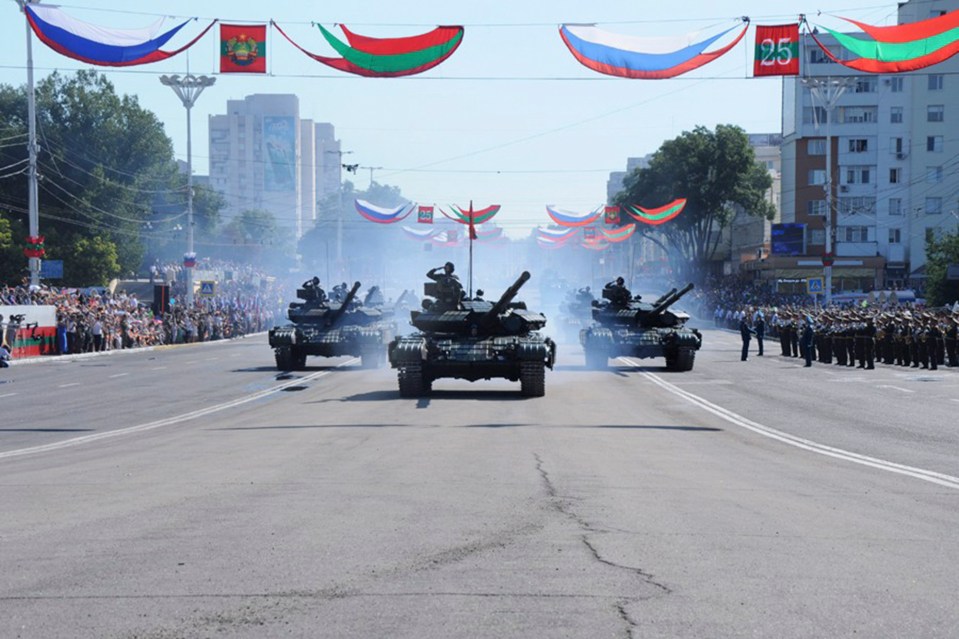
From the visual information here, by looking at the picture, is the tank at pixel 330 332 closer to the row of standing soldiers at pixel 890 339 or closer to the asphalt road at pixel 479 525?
the asphalt road at pixel 479 525

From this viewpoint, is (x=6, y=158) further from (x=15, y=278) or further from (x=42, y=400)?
(x=42, y=400)

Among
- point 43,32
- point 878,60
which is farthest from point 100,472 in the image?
point 878,60

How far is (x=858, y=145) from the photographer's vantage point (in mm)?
88250

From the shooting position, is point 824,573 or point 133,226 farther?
point 133,226

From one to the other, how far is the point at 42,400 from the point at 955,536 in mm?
20422

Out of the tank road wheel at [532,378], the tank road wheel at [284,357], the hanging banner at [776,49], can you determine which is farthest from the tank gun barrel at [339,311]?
the hanging banner at [776,49]

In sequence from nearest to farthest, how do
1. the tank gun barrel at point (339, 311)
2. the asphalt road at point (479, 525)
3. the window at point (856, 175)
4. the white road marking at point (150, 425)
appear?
the asphalt road at point (479, 525)
the white road marking at point (150, 425)
the tank gun barrel at point (339, 311)
the window at point (856, 175)

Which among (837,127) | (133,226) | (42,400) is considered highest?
(837,127)

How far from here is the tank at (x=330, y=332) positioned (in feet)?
108

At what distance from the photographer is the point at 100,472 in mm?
12297

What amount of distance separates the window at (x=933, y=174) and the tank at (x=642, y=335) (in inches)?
2203

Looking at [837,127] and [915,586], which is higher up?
[837,127]

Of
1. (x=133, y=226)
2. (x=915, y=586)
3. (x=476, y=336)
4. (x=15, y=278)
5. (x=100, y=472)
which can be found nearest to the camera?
(x=915, y=586)

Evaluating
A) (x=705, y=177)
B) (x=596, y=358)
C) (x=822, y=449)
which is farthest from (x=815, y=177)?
(x=822, y=449)
